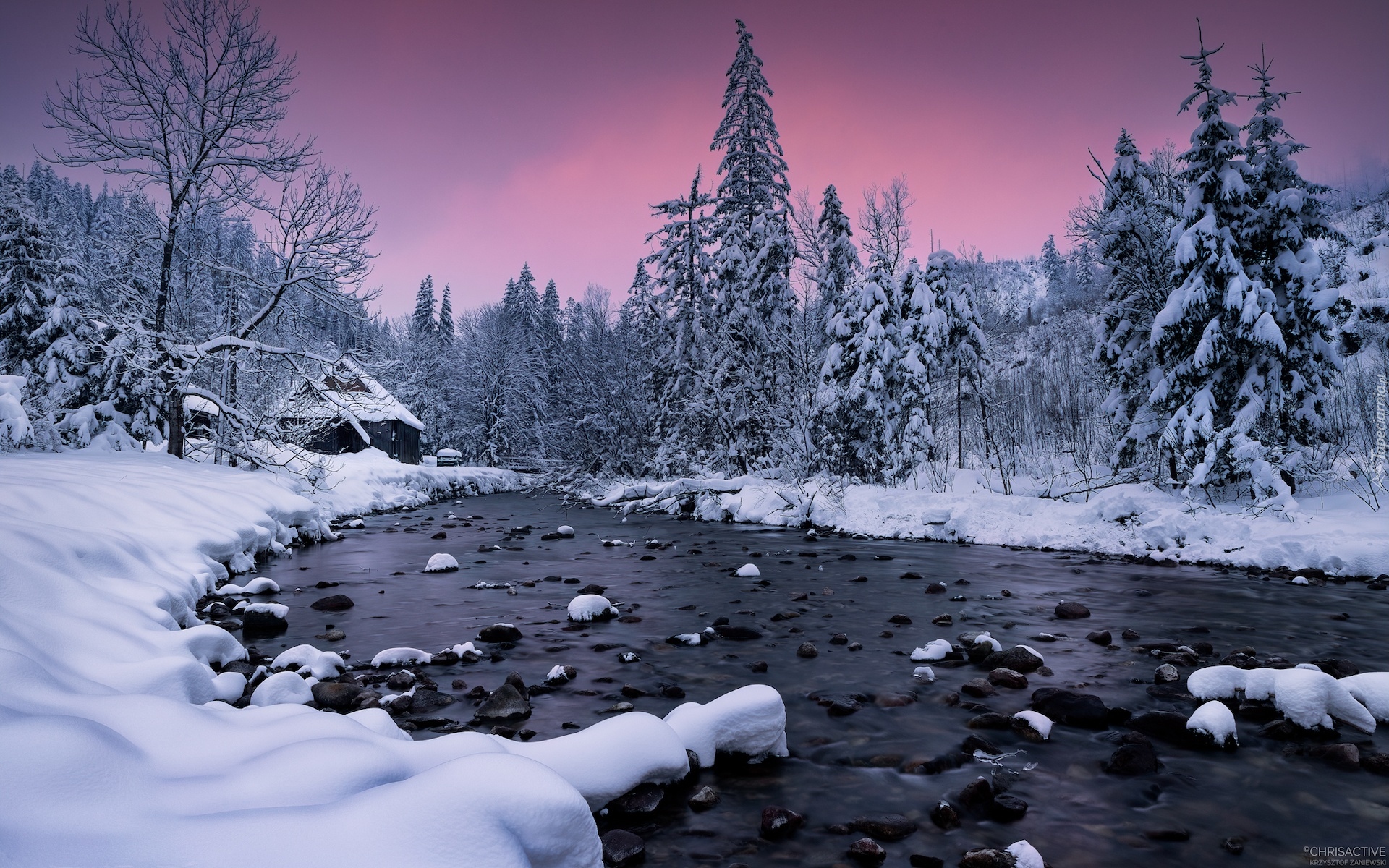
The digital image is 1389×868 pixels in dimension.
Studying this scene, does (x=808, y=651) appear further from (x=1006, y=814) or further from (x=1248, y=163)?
(x=1248, y=163)

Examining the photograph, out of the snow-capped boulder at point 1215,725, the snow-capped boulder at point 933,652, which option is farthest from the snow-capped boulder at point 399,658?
the snow-capped boulder at point 1215,725

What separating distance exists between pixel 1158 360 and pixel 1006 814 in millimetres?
15720

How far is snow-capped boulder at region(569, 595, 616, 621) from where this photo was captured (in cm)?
708

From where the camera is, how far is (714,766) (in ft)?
11.7

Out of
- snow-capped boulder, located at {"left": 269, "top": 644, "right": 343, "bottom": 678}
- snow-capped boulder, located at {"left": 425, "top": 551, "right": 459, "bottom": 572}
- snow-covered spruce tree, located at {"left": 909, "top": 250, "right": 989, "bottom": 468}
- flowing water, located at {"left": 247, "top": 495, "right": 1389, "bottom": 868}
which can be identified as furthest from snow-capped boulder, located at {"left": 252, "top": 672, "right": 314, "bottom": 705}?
snow-covered spruce tree, located at {"left": 909, "top": 250, "right": 989, "bottom": 468}

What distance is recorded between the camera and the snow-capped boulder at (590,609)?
23.2ft

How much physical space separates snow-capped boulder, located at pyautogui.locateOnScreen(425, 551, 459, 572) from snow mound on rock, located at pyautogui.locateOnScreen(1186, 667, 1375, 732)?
9717mm

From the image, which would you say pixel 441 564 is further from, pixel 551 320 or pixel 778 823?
pixel 551 320

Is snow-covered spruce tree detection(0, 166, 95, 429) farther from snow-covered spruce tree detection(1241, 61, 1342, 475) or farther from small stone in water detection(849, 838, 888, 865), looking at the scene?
snow-covered spruce tree detection(1241, 61, 1342, 475)

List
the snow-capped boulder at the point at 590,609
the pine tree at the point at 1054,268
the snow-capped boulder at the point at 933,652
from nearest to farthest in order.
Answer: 1. the snow-capped boulder at the point at 933,652
2. the snow-capped boulder at the point at 590,609
3. the pine tree at the point at 1054,268

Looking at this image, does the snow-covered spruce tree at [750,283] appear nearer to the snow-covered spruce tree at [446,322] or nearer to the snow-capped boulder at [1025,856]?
the snow-capped boulder at [1025,856]

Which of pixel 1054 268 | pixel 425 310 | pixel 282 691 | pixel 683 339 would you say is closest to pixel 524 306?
pixel 425 310

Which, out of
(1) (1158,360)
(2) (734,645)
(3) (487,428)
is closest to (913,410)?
(1) (1158,360)

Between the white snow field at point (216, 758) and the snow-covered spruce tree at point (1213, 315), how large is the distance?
44.6 ft
